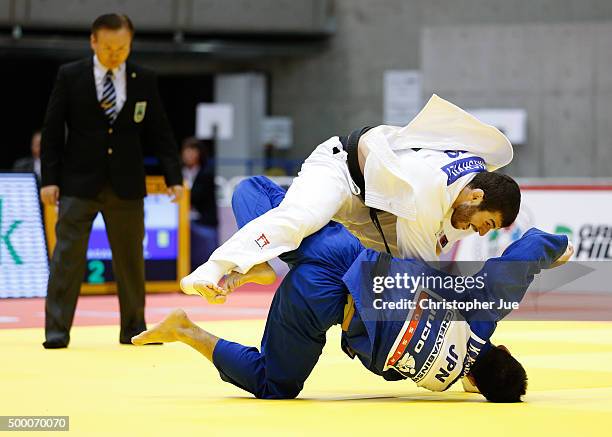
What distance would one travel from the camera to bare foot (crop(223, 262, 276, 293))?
4.49 meters

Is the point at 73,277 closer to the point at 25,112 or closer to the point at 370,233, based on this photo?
the point at 370,233

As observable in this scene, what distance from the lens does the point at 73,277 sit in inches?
269

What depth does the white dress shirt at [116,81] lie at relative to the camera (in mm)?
6887

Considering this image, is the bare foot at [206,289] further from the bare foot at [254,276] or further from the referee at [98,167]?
the referee at [98,167]

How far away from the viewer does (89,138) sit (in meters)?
6.88

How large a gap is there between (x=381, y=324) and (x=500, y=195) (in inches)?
25.8

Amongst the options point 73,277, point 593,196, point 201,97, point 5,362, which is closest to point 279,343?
point 5,362

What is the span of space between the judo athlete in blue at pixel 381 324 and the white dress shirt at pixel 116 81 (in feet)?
8.66

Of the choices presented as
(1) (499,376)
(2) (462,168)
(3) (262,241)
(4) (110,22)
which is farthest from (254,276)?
(4) (110,22)

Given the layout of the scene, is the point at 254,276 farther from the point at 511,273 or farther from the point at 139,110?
the point at 139,110

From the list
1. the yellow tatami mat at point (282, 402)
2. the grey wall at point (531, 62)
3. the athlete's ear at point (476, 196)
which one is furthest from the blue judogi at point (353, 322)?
the grey wall at point (531, 62)

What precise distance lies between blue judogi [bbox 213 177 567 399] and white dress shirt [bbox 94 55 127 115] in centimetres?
262

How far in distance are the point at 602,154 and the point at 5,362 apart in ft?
45.6

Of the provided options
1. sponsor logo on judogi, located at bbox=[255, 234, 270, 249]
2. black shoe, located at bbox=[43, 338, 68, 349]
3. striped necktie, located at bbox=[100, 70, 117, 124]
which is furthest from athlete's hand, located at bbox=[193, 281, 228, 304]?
striped necktie, located at bbox=[100, 70, 117, 124]
